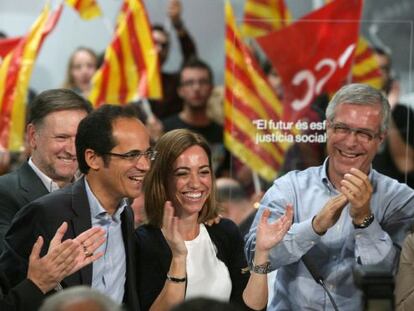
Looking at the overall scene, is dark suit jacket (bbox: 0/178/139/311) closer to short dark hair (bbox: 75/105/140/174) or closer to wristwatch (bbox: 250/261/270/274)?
short dark hair (bbox: 75/105/140/174)

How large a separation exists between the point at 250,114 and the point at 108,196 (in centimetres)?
150

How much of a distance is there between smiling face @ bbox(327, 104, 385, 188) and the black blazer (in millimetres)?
469

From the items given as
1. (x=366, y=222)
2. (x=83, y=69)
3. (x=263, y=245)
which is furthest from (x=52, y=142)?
(x=83, y=69)

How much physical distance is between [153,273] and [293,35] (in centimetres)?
173

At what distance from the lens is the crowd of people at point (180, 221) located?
12.5 ft

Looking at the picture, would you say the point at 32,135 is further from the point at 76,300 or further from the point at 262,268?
the point at 76,300

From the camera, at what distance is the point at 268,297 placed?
174 inches

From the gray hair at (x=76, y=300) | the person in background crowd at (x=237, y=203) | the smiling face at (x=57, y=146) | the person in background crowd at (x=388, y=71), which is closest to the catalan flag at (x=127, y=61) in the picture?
the person in background crowd at (x=237, y=203)

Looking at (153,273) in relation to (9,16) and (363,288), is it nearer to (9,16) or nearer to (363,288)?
(363,288)

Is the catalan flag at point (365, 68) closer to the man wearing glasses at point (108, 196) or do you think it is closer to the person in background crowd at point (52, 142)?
the person in background crowd at point (52, 142)

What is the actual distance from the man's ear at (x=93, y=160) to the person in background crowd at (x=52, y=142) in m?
0.61

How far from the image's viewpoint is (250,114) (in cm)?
530

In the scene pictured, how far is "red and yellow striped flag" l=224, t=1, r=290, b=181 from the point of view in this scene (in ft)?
17.3

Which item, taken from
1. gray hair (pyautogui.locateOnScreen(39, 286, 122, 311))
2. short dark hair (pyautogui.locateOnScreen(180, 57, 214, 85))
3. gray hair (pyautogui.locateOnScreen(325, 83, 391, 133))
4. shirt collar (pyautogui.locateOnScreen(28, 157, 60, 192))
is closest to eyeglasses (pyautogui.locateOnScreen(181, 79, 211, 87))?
short dark hair (pyautogui.locateOnScreen(180, 57, 214, 85))
